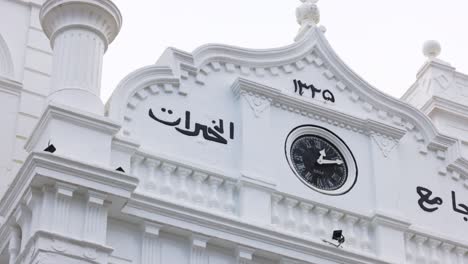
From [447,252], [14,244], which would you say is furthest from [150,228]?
[447,252]

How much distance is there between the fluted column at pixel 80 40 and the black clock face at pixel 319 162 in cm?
337

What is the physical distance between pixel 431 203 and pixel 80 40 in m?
6.21

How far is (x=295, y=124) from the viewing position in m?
19.5

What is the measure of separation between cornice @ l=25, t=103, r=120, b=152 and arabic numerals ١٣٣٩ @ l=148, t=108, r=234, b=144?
1.24 m

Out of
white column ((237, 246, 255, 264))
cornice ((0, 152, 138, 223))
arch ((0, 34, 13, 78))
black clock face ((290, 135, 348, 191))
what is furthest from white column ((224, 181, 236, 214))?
arch ((0, 34, 13, 78))

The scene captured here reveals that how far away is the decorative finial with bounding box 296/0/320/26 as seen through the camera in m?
21.0

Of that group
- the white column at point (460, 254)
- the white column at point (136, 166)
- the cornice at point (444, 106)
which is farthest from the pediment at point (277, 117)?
the cornice at point (444, 106)

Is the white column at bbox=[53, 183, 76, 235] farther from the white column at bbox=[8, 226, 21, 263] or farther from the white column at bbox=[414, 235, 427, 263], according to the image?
the white column at bbox=[414, 235, 427, 263]

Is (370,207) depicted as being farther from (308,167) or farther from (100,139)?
(100,139)

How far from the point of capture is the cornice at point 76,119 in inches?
670

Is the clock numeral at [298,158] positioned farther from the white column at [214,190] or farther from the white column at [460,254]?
the white column at [460,254]

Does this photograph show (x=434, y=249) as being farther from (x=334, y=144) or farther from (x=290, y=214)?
(x=290, y=214)

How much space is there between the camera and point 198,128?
18672mm

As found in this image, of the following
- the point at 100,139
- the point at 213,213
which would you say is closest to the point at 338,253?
the point at 213,213
